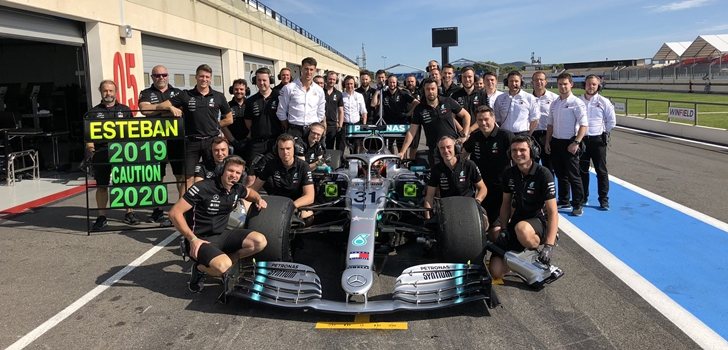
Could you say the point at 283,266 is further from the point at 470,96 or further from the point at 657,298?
the point at 470,96

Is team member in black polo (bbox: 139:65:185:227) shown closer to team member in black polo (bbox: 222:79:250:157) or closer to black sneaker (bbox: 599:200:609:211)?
team member in black polo (bbox: 222:79:250:157)

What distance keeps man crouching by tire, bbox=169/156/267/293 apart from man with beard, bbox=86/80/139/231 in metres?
2.45

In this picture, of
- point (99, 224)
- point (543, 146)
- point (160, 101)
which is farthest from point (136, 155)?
point (543, 146)

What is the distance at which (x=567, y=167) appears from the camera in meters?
6.82

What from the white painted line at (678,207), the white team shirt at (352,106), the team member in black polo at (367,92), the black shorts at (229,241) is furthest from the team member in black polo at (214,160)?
the white painted line at (678,207)

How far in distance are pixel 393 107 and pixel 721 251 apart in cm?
615

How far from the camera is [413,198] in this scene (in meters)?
5.43

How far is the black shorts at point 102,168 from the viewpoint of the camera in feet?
20.6

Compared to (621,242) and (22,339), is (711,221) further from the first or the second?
(22,339)

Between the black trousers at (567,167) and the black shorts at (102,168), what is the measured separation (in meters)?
5.52

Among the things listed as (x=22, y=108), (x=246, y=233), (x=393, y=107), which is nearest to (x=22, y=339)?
(x=246, y=233)

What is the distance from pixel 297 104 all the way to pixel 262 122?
55cm

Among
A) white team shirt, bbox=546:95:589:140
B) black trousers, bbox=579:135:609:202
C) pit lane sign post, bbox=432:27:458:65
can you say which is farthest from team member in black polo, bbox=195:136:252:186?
pit lane sign post, bbox=432:27:458:65

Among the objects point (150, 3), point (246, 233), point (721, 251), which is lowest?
point (721, 251)
